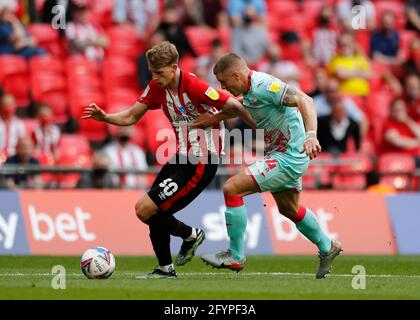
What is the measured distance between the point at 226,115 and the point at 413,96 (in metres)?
11.5

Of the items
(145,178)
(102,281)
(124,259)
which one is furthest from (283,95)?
(145,178)

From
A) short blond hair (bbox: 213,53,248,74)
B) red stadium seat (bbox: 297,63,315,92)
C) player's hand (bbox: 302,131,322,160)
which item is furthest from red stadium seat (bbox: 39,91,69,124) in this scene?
player's hand (bbox: 302,131,322,160)

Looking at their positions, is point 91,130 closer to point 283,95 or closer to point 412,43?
point 412,43

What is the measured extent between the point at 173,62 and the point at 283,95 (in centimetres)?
115

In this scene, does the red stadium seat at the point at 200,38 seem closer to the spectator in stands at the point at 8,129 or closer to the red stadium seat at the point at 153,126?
the red stadium seat at the point at 153,126

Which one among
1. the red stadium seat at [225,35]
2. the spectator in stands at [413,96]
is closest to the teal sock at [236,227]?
the spectator in stands at [413,96]

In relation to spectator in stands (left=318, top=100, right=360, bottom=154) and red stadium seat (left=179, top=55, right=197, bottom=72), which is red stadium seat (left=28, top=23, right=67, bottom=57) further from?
spectator in stands (left=318, top=100, right=360, bottom=154)

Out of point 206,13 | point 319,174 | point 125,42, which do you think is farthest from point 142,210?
point 206,13

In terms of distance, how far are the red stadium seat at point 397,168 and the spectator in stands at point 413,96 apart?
59.3 inches

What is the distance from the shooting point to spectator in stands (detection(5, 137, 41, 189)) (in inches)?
691

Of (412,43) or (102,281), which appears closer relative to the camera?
(102,281)

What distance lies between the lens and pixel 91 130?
20.6 meters

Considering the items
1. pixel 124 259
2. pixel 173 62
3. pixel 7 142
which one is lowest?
pixel 124 259

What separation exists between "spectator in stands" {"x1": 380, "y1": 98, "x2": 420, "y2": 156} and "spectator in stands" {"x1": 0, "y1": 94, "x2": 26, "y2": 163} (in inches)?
267
